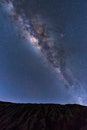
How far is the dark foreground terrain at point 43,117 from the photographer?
5.14m

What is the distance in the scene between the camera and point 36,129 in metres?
5.05

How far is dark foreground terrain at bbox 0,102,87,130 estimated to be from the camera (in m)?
5.14

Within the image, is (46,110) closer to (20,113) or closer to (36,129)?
(20,113)

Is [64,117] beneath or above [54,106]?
beneath

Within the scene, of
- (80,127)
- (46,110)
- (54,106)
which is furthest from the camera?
(54,106)

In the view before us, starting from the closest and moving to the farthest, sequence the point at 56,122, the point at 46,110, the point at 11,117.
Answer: the point at 56,122
the point at 11,117
the point at 46,110

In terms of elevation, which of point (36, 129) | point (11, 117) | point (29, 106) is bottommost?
point (36, 129)

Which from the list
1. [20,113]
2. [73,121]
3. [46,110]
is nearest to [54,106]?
[46,110]

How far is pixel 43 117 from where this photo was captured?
5.61 meters

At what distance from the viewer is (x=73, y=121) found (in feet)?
17.3

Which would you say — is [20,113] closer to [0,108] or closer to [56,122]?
[0,108]

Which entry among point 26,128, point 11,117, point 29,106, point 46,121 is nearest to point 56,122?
point 46,121

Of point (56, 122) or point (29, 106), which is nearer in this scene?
point (56, 122)

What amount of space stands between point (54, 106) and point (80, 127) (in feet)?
5.33
